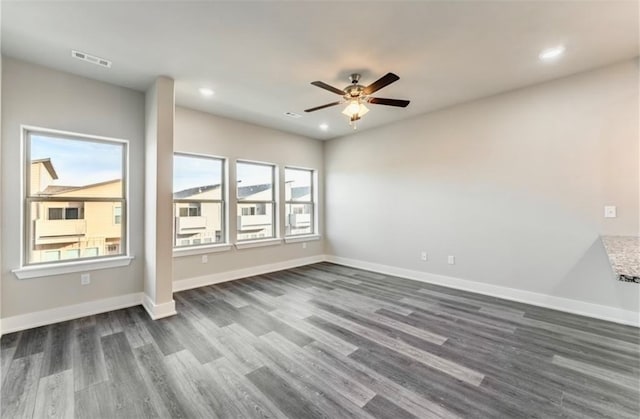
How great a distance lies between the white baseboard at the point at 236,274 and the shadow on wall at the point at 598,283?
4.24m

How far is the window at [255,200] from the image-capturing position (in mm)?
4945

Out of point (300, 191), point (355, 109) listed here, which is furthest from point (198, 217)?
point (355, 109)

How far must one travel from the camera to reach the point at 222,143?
4586 millimetres

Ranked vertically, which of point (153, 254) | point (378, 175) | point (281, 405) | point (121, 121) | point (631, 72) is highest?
point (631, 72)

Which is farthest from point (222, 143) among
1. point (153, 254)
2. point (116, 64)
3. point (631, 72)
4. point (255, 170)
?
point (631, 72)

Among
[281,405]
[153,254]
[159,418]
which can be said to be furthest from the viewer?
[153,254]

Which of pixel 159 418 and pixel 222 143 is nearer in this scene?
pixel 159 418

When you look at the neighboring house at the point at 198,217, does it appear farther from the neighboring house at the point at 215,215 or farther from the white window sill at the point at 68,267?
the white window sill at the point at 68,267

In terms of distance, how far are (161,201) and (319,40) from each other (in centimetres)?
253

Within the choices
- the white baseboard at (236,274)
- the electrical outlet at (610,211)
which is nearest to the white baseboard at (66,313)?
the white baseboard at (236,274)

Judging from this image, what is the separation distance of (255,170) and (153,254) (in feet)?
8.24

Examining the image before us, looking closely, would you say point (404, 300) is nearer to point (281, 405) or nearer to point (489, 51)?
point (281, 405)

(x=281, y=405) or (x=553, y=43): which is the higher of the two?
(x=553, y=43)

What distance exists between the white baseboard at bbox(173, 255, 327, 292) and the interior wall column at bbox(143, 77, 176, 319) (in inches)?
32.1
